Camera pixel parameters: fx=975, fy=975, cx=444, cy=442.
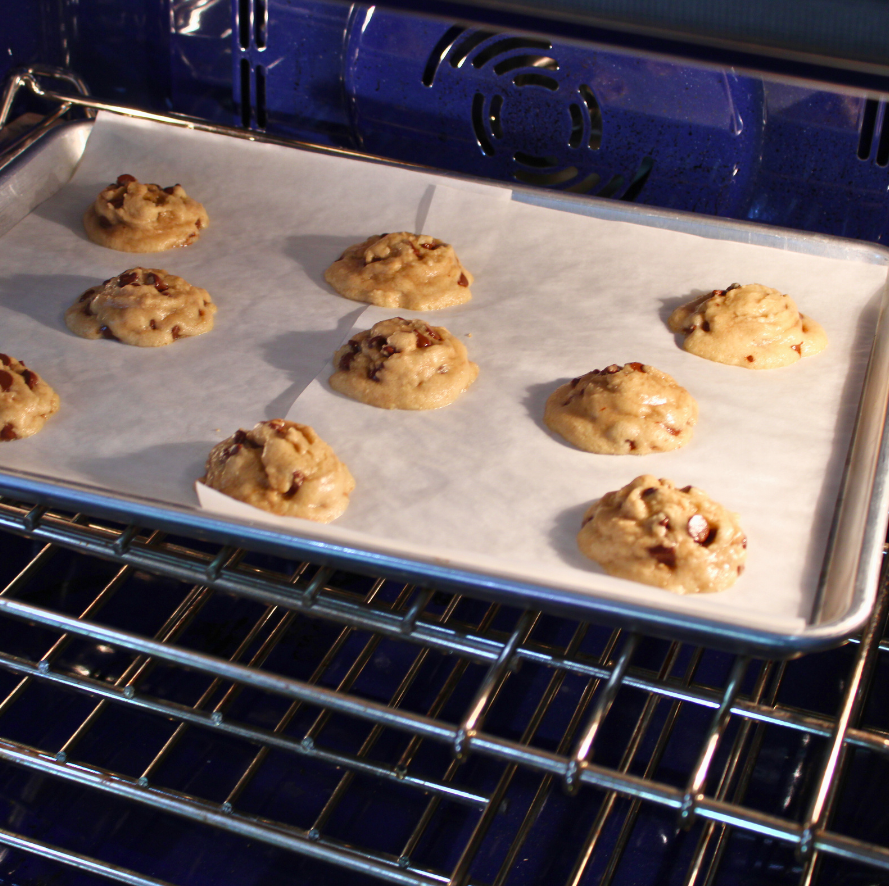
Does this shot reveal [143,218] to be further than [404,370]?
Yes

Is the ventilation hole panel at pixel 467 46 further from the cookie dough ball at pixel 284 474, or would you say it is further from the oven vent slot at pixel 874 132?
the cookie dough ball at pixel 284 474

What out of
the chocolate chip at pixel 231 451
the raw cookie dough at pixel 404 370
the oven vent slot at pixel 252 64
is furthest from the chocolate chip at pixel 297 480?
the oven vent slot at pixel 252 64

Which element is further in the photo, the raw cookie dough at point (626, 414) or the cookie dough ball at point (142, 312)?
the cookie dough ball at point (142, 312)

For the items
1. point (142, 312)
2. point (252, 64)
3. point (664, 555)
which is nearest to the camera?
point (664, 555)

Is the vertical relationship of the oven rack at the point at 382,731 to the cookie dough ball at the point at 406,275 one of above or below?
below

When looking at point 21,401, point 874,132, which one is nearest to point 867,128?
point 874,132

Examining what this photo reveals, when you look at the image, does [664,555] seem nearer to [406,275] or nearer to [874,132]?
[406,275]

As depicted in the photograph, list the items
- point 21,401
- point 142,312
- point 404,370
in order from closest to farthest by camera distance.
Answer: point 21,401
point 404,370
point 142,312
